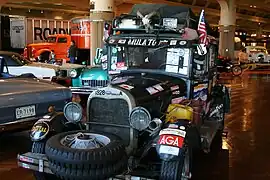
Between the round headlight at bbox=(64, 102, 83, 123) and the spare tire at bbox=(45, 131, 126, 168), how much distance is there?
2.00ft

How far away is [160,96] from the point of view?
4426mm

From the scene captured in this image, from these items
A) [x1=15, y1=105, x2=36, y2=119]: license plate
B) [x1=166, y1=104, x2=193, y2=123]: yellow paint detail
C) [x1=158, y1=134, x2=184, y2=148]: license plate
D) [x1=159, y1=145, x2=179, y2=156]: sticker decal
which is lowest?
[x1=15, y1=105, x2=36, y2=119]: license plate

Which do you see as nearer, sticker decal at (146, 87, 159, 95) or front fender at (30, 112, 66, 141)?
front fender at (30, 112, 66, 141)

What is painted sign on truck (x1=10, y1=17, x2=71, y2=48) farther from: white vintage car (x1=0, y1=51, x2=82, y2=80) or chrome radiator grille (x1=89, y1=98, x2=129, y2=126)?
chrome radiator grille (x1=89, y1=98, x2=129, y2=126)

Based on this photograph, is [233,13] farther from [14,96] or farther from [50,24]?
[14,96]

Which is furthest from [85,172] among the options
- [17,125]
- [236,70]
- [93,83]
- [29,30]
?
[29,30]

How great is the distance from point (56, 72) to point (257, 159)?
271 inches

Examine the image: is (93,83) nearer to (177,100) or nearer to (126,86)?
(177,100)

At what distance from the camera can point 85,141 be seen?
344cm

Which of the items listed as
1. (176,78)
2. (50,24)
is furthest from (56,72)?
(50,24)

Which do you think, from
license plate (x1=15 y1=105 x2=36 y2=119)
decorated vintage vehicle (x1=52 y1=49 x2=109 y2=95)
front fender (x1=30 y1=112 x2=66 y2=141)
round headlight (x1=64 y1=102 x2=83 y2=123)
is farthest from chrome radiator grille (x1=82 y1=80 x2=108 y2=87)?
round headlight (x1=64 y1=102 x2=83 y2=123)

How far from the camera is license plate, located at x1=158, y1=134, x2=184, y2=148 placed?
3396 millimetres

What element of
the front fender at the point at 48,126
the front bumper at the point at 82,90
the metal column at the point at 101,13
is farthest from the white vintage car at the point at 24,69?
the front fender at the point at 48,126

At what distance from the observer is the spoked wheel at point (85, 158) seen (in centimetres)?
317
